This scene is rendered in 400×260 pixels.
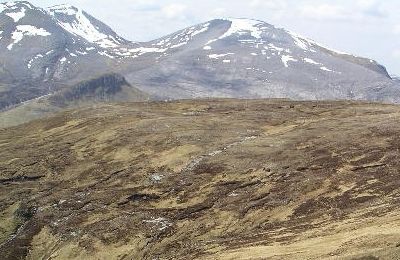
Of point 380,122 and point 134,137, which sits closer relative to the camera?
point 380,122

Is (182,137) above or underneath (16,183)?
above

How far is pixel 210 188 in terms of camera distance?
98438 millimetres

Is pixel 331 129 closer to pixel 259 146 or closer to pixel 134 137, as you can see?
pixel 259 146

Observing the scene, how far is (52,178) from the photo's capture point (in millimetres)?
122062

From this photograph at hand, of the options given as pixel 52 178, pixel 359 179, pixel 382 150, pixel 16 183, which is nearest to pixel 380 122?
pixel 382 150

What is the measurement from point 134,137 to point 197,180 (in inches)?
1432

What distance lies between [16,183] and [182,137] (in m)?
38.1

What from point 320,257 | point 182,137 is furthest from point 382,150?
point 320,257

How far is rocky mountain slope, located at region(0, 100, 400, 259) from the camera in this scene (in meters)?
64.6

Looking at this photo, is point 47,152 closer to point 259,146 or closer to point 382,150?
point 259,146

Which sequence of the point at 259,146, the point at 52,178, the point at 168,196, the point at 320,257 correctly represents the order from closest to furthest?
the point at 320,257, the point at 168,196, the point at 259,146, the point at 52,178

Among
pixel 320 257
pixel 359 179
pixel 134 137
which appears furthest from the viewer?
pixel 134 137

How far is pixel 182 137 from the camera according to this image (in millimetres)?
126625

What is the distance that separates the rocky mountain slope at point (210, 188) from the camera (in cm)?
6456
